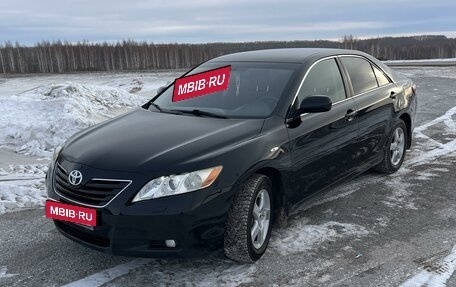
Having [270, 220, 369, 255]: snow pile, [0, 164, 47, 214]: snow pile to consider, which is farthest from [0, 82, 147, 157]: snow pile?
[270, 220, 369, 255]: snow pile

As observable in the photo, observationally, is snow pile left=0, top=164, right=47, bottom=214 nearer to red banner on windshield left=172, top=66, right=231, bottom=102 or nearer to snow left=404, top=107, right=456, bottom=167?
red banner on windshield left=172, top=66, right=231, bottom=102

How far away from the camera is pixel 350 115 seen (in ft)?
15.9

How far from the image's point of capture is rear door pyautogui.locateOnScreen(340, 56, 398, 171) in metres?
5.10

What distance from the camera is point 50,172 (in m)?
3.84

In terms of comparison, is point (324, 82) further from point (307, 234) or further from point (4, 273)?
point (4, 273)

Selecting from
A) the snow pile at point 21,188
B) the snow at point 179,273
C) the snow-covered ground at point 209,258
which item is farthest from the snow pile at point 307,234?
the snow pile at point 21,188

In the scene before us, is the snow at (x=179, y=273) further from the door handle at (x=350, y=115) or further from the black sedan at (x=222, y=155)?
the door handle at (x=350, y=115)

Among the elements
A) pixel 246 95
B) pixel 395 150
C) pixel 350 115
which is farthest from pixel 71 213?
pixel 395 150

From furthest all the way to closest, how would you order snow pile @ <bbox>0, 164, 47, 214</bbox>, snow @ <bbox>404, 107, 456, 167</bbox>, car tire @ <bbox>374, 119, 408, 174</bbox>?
snow @ <bbox>404, 107, 456, 167</bbox>
car tire @ <bbox>374, 119, 408, 174</bbox>
snow pile @ <bbox>0, 164, 47, 214</bbox>

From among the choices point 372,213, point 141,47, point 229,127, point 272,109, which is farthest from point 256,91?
point 141,47

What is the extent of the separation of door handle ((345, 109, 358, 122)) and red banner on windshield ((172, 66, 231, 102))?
126 centimetres

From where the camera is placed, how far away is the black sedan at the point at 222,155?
10.5 ft

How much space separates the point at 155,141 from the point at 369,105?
2.70 metres

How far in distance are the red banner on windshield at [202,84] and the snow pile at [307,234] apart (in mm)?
1503
